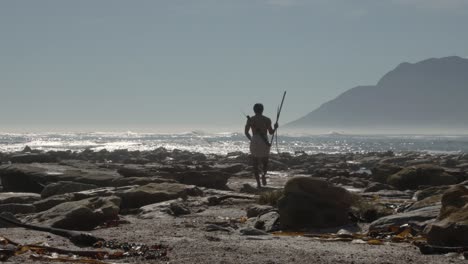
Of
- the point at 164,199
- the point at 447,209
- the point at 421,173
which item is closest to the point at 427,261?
the point at 447,209

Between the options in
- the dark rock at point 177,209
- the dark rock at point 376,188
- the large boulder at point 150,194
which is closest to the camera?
the dark rock at point 177,209

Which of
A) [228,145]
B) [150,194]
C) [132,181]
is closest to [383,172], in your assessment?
[132,181]

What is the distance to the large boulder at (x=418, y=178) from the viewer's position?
15.5 m

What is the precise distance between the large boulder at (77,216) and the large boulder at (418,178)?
8.70 metres

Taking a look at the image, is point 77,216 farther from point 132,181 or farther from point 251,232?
point 132,181

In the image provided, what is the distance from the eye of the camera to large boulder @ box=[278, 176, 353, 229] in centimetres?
832

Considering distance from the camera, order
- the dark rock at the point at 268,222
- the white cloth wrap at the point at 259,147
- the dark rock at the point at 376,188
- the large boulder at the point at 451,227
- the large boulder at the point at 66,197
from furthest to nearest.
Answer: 1. the white cloth wrap at the point at 259,147
2. the dark rock at the point at 376,188
3. the large boulder at the point at 66,197
4. the dark rock at the point at 268,222
5. the large boulder at the point at 451,227

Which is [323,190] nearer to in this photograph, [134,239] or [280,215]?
[280,215]

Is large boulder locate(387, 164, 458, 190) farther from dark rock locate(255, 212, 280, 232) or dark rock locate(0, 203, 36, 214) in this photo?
dark rock locate(0, 203, 36, 214)

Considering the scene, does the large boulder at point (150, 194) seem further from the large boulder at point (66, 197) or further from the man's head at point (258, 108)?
the man's head at point (258, 108)

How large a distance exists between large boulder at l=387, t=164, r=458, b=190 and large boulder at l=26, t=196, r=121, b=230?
8.70 m

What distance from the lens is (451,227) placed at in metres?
6.13

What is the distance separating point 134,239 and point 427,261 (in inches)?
131

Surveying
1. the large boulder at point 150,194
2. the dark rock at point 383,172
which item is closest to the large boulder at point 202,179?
the large boulder at point 150,194
